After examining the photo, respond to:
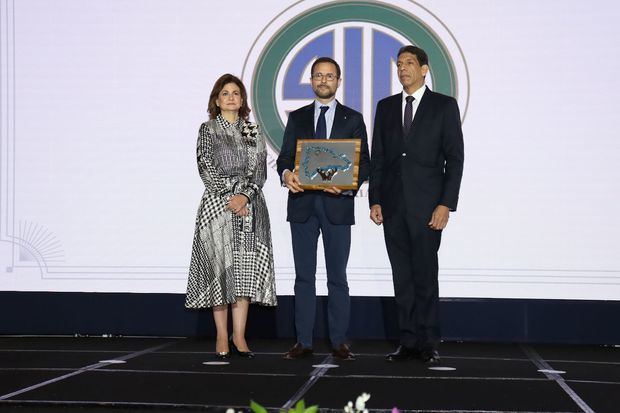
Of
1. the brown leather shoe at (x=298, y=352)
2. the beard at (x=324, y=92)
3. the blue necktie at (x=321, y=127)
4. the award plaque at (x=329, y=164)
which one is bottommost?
the brown leather shoe at (x=298, y=352)

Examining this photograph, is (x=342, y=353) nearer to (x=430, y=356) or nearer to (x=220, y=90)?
(x=430, y=356)

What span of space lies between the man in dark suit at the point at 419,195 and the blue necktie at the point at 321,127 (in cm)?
31

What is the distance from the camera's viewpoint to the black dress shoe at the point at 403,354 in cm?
438

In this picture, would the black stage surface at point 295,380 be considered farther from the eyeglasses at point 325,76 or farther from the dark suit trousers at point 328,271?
the eyeglasses at point 325,76

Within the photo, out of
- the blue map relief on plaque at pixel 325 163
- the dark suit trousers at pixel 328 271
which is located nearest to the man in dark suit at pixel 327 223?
the dark suit trousers at pixel 328 271

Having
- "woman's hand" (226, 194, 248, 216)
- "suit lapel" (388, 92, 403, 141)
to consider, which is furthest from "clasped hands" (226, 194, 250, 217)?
"suit lapel" (388, 92, 403, 141)

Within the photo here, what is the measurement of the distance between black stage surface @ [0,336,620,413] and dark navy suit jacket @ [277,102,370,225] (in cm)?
64

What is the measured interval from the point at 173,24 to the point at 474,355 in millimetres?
2452

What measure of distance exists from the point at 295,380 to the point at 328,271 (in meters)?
0.91

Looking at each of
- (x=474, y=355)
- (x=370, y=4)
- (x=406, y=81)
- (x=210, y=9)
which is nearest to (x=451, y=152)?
(x=406, y=81)

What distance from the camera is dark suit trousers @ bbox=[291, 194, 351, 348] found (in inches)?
178

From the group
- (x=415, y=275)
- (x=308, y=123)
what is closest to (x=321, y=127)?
(x=308, y=123)

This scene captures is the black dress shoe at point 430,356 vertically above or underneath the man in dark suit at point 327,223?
underneath

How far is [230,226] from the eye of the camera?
15.0 ft
